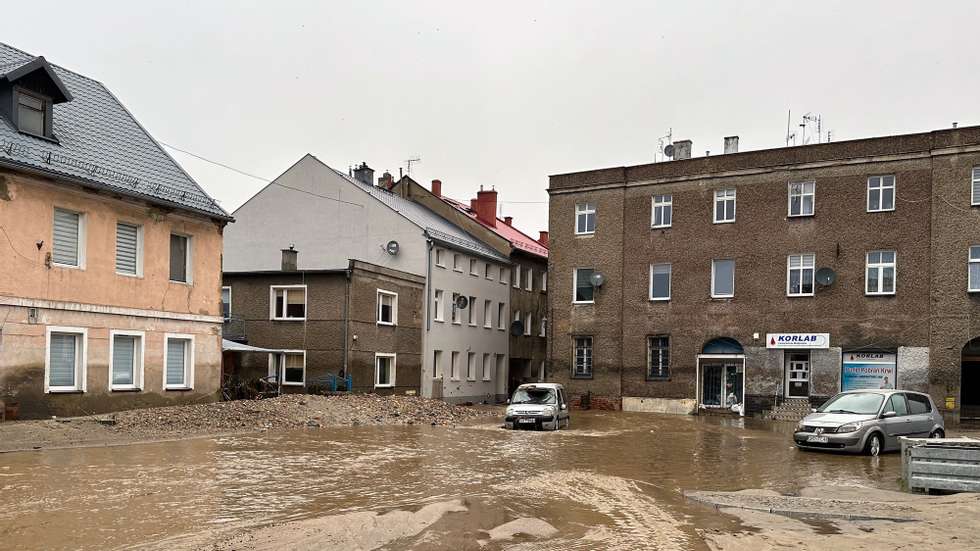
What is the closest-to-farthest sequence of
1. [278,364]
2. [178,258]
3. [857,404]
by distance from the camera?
[857,404] → [178,258] → [278,364]

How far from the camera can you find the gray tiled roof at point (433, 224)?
43.6 metres

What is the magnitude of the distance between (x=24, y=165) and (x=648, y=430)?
65.8 feet

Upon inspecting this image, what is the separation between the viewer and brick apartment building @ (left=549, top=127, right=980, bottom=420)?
1305 inches

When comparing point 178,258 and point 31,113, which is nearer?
point 31,113

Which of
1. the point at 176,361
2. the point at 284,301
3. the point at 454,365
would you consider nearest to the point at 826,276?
the point at 454,365

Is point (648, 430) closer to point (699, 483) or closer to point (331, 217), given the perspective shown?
point (699, 483)

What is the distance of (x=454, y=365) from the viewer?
4453 centimetres

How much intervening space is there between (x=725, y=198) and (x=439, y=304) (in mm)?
14266

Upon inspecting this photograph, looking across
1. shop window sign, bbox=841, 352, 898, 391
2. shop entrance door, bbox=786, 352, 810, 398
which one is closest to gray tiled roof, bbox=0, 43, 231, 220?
shop entrance door, bbox=786, 352, 810, 398

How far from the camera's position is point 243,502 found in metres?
12.5

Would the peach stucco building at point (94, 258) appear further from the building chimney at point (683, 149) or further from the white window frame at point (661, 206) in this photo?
the building chimney at point (683, 149)

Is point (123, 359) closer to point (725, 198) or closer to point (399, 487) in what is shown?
point (399, 487)

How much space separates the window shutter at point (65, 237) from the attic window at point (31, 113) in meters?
2.35

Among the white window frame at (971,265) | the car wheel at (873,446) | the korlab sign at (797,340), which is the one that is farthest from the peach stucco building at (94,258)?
the white window frame at (971,265)
